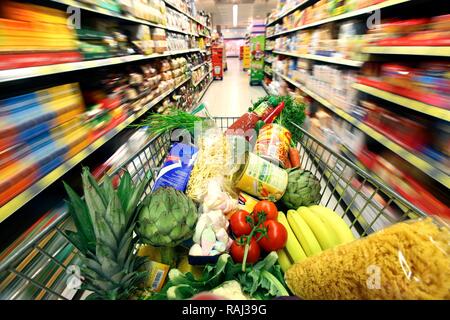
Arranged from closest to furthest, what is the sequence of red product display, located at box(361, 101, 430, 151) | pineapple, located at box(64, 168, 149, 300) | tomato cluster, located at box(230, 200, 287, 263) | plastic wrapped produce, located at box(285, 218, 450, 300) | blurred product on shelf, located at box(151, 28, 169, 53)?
plastic wrapped produce, located at box(285, 218, 450, 300) → pineapple, located at box(64, 168, 149, 300) → tomato cluster, located at box(230, 200, 287, 263) → red product display, located at box(361, 101, 430, 151) → blurred product on shelf, located at box(151, 28, 169, 53)

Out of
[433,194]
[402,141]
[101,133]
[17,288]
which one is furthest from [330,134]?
[17,288]

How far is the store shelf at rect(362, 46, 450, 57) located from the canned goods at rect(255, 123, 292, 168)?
0.76 m

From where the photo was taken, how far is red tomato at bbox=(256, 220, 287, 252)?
0.72 metres

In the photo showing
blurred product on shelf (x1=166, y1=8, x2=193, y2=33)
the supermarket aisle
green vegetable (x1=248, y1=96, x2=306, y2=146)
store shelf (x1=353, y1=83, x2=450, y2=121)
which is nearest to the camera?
store shelf (x1=353, y1=83, x2=450, y2=121)

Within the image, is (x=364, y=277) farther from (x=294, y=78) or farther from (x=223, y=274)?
(x=294, y=78)

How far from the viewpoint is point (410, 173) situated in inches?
54.0

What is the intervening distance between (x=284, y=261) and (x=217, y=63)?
11.2m

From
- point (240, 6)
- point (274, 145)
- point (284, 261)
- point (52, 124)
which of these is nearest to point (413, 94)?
point (274, 145)

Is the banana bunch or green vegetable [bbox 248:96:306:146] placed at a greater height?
green vegetable [bbox 248:96:306:146]

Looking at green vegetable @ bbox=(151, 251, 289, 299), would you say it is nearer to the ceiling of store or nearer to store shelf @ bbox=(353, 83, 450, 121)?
store shelf @ bbox=(353, 83, 450, 121)

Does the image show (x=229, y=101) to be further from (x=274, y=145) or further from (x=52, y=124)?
(x=52, y=124)

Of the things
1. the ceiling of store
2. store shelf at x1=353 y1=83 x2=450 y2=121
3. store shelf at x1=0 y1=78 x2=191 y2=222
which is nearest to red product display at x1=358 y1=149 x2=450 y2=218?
store shelf at x1=353 y1=83 x2=450 y2=121

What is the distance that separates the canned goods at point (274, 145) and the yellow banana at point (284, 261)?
0.47 m

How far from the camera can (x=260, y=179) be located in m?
0.92
